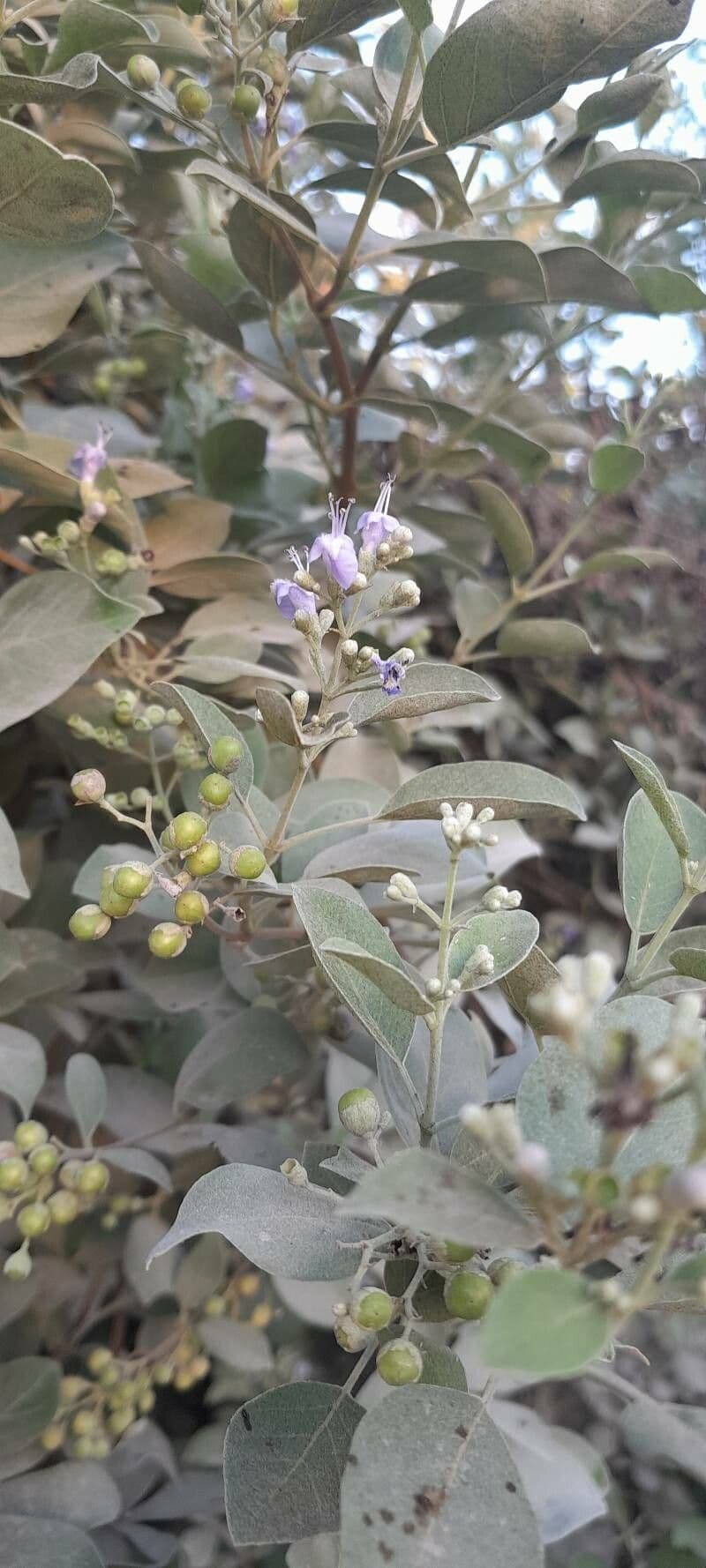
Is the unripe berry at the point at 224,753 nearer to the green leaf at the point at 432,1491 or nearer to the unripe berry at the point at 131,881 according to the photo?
the unripe berry at the point at 131,881

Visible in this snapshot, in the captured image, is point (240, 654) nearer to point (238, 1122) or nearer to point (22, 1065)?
point (22, 1065)

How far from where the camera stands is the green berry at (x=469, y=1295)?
518mm

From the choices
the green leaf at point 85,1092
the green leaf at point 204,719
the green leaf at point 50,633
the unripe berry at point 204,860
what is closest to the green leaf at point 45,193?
the green leaf at point 50,633

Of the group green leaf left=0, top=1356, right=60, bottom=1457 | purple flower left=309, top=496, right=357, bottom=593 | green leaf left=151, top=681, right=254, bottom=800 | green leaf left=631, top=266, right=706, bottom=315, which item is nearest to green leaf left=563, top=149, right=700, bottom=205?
green leaf left=631, top=266, right=706, bottom=315

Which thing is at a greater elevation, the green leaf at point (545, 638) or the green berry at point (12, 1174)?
the green leaf at point (545, 638)

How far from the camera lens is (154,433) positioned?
4.81 feet

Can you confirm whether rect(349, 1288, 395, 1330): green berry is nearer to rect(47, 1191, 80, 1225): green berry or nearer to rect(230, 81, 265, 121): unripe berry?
rect(47, 1191, 80, 1225): green berry

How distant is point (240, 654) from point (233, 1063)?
0.38 metres

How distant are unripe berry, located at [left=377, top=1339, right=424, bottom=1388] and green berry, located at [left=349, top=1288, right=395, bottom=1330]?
15mm

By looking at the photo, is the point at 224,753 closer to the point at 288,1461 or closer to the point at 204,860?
the point at 204,860

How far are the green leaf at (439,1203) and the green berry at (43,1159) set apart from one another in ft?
1.60

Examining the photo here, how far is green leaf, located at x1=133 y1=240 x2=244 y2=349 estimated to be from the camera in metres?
0.92

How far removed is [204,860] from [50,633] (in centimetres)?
31

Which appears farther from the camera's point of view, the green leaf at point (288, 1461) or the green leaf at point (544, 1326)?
the green leaf at point (288, 1461)
